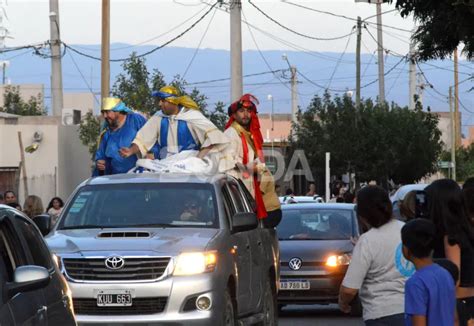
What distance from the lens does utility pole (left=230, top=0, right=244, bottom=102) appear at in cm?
3244

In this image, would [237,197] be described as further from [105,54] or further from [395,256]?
[105,54]

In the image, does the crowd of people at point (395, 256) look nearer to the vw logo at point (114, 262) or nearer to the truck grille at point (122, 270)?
the truck grille at point (122, 270)

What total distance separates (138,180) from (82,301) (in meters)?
1.92

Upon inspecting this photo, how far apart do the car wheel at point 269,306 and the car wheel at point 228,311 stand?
1538mm

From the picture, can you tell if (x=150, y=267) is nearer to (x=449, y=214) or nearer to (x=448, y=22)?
(x=449, y=214)

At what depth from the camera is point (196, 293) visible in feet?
39.1

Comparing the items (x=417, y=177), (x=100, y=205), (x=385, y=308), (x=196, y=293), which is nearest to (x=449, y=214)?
(x=385, y=308)

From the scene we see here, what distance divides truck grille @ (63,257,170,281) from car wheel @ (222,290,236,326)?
698mm

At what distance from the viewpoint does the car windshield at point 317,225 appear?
1978 cm

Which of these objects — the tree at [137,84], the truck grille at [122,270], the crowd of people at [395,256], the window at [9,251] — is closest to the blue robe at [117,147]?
the truck grille at [122,270]

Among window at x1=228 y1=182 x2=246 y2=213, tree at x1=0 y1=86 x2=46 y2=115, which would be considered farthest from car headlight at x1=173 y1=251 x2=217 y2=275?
tree at x1=0 y1=86 x2=46 y2=115

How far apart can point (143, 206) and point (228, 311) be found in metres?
1.51

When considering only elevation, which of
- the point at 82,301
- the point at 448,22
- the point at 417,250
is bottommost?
the point at 82,301

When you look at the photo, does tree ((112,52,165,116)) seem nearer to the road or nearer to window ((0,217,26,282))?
the road
